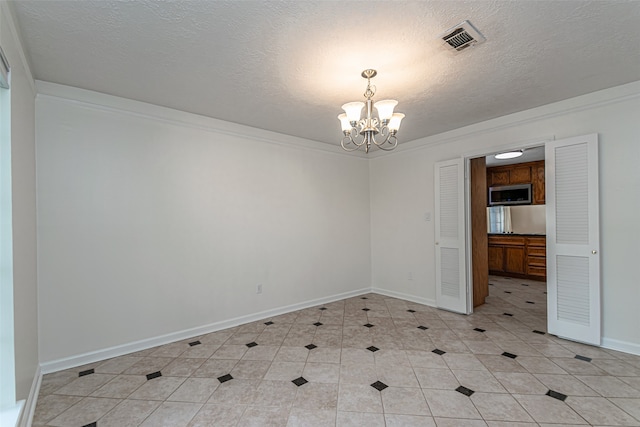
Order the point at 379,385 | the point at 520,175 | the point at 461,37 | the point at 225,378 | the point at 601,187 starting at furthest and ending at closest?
the point at 520,175
the point at 601,187
the point at 225,378
the point at 379,385
the point at 461,37

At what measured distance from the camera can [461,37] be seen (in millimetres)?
2033

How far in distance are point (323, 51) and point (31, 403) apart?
3378 mm

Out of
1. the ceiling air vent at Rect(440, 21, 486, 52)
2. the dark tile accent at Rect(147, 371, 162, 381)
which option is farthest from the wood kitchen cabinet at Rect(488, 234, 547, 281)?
the dark tile accent at Rect(147, 371, 162, 381)

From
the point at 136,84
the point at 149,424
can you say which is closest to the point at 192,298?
the point at 149,424

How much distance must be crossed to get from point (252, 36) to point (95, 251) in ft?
8.31

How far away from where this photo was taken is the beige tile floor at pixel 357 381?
78.1 inches

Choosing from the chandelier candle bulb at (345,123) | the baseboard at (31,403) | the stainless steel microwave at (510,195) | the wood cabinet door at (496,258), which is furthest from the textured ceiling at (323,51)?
the wood cabinet door at (496,258)

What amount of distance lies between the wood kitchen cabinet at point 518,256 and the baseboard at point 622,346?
3.34 meters

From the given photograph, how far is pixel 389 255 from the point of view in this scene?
16.7ft

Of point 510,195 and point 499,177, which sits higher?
point 499,177

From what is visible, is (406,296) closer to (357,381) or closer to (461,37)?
(357,381)

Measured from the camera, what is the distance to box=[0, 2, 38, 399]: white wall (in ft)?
6.00

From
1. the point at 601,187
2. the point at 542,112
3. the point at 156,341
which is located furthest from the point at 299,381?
the point at 542,112

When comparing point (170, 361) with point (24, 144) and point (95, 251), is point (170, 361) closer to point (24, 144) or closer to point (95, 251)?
point (95, 251)
